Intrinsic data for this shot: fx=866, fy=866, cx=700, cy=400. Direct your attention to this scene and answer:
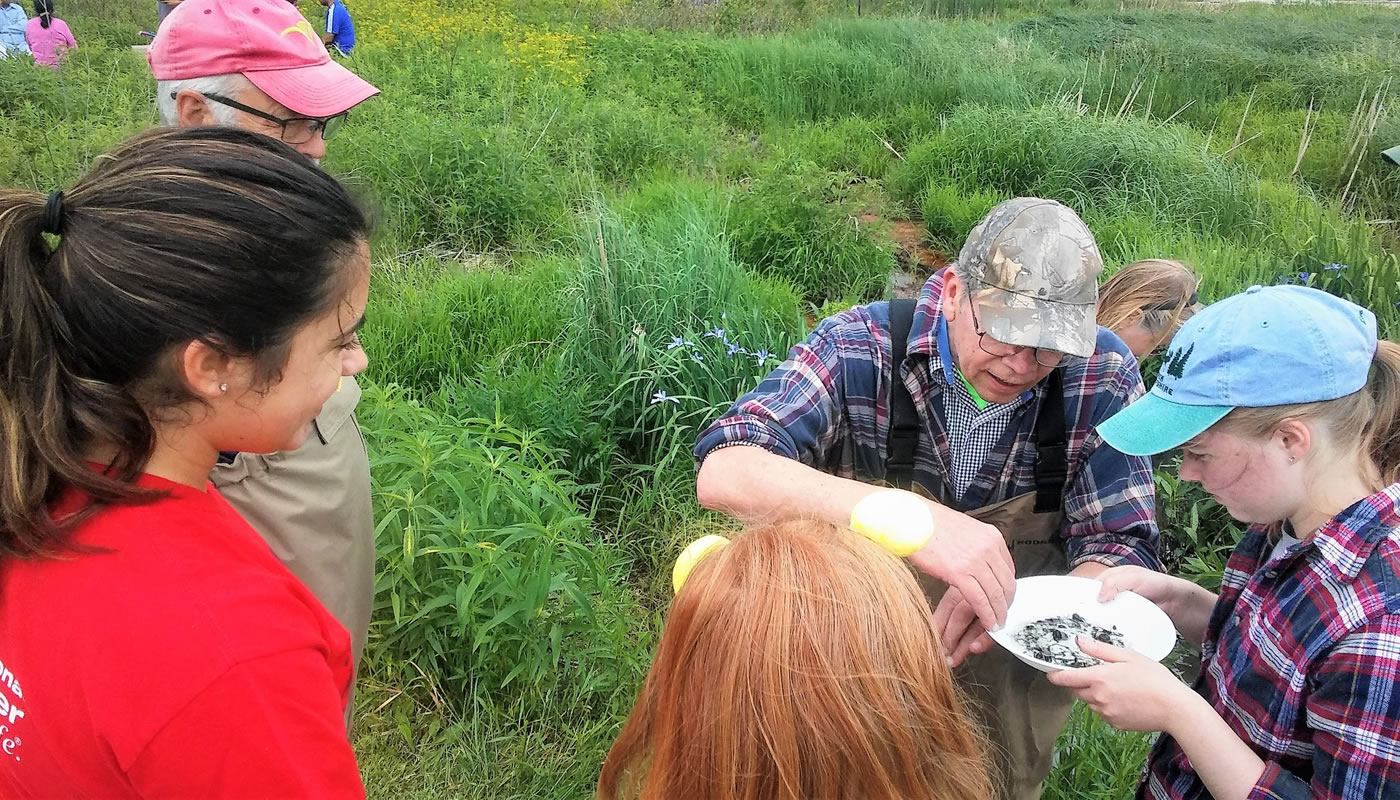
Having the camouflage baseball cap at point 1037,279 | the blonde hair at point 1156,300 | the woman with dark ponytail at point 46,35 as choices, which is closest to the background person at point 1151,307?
the blonde hair at point 1156,300

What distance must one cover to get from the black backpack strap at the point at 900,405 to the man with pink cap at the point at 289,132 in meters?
1.15

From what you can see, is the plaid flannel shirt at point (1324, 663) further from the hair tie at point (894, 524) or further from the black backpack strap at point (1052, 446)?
the hair tie at point (894, 524)

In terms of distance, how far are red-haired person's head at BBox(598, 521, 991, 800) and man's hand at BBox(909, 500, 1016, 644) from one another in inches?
13.7

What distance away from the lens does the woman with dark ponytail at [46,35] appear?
829 centimetres

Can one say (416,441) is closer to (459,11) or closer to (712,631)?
(712,631)

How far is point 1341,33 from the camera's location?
13711mm

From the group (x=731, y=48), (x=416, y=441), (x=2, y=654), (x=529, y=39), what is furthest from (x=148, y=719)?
(x=731, y=48)

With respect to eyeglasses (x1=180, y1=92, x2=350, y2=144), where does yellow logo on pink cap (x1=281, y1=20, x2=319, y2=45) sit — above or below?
above

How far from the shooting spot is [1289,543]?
143 cm

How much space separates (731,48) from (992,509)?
31.5 ft

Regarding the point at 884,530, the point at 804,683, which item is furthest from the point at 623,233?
the point at 804,683

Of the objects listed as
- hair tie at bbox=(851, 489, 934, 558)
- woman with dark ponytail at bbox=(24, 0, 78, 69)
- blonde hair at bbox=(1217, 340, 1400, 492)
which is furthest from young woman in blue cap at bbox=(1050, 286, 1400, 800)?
woman with dark ponytail at bbox=(24, 0, 78, 69)

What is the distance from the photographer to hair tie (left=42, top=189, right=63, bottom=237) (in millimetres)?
1071

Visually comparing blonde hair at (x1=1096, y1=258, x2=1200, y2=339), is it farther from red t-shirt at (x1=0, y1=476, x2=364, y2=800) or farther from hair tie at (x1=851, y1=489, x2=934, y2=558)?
red t-shirt at (x1=0, y1=476, x2=364, y2=800)
